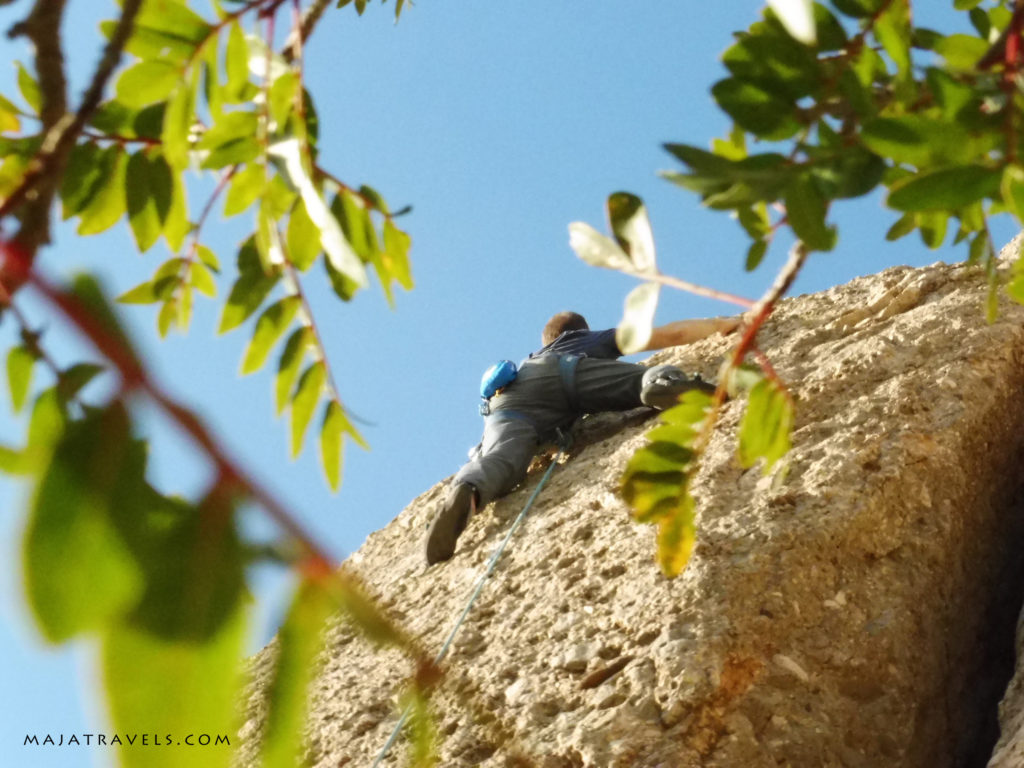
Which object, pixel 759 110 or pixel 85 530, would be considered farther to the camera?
pixel 759 110

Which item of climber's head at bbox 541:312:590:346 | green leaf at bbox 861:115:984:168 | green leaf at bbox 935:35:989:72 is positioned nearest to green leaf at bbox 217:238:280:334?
green leaf at bbox 861:115:984:168

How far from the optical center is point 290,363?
1.02 meters

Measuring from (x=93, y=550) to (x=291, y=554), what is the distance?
0.29ft

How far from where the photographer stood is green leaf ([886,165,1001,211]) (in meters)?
0.76

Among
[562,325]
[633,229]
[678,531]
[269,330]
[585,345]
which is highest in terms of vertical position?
[562,325]

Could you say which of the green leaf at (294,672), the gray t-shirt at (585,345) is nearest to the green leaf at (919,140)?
the green leaf at (294,672)

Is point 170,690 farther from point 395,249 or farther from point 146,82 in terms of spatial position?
point 395,249

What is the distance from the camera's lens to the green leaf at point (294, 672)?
0.47 metres

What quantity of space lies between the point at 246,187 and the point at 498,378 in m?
3.34

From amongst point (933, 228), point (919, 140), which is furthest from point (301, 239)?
point (933, 228)

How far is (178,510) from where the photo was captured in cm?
49

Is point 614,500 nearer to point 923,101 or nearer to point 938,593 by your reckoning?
point 938,593

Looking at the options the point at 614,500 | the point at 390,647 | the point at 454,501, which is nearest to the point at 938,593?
the point at 614,500

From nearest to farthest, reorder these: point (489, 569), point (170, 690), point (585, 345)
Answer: point (170, 690)
point (489, 569)
point (585, 345)
